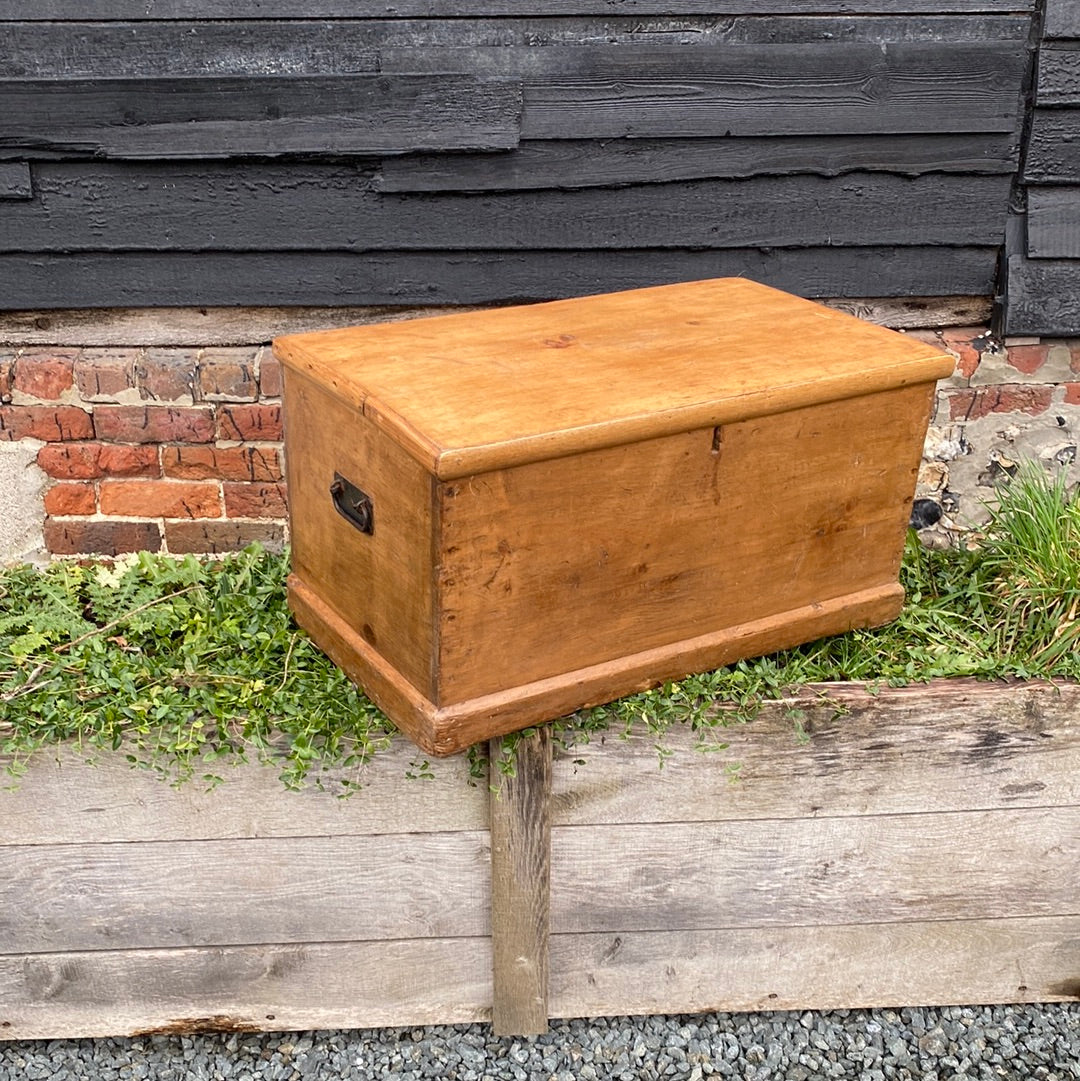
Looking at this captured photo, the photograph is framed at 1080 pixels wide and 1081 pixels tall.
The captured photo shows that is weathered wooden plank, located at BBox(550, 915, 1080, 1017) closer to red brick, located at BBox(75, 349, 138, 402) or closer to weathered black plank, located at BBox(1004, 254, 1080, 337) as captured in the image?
weathered black plank, located at BBox(1004, 254, 1080, 337)

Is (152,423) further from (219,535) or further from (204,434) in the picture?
(219,535)

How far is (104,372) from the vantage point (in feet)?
9.03

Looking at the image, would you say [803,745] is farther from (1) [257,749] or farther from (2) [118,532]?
(2) [118,532]

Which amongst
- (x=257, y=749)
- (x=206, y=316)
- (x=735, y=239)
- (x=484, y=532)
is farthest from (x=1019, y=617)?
(x=206, y=316)

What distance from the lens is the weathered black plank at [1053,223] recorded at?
107 inches

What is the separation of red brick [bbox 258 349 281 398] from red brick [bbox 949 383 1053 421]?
5.61 ft

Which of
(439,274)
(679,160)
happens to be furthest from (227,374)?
(679,160)

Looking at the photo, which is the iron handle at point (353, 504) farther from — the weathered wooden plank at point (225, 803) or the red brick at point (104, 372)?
the red brick at point (104, 372)

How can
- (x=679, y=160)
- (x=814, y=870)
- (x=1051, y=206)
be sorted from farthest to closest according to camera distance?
(x=1051, y=206) → (x=679, y=160) → (x=814, y=870)

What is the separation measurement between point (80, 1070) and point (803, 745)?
1.60 meters


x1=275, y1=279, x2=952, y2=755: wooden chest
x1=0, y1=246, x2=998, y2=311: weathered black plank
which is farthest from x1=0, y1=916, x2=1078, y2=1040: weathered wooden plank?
x1=0, y1=246, x2=998, y2=311: weathered black plank

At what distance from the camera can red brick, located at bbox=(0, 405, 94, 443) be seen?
9.16 feet

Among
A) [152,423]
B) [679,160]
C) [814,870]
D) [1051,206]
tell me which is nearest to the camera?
[814,870]

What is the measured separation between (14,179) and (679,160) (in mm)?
1491
